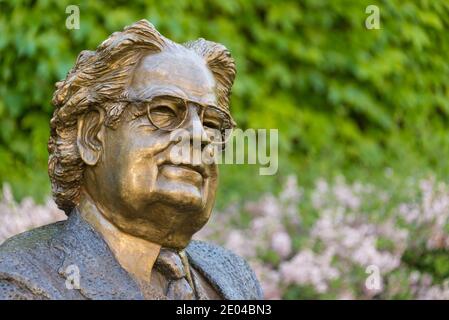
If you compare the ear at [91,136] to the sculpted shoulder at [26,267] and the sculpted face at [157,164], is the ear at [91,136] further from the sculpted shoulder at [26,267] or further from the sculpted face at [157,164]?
the sculpted shoulder at [26,267]

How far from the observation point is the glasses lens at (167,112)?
157 inches

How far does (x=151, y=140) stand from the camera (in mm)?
3975

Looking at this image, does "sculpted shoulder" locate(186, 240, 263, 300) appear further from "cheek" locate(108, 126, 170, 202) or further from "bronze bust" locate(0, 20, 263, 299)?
"cheek" locate(108, 126, 170, 202)

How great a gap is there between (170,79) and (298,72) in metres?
5.10

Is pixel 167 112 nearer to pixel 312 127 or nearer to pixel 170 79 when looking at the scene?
pixel 170 79

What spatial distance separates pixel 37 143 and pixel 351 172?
209 cm

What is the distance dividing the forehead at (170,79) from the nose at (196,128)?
0.11ft

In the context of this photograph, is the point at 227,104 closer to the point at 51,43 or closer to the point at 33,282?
the point at 33,282

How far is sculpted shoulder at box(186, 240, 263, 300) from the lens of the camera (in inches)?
171

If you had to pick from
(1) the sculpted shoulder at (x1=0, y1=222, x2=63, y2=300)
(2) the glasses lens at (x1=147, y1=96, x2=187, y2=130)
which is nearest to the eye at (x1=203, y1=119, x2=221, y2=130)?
(2) the glasses lens at (x1=147, y1=96, x2=187, y2=130)

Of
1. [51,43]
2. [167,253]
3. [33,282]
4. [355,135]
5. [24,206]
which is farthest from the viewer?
[355,135]

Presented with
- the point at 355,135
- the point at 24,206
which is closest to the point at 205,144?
the point at 24,206

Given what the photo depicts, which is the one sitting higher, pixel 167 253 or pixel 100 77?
pixel 100 77

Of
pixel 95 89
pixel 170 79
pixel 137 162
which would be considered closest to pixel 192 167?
pixel 137 162
